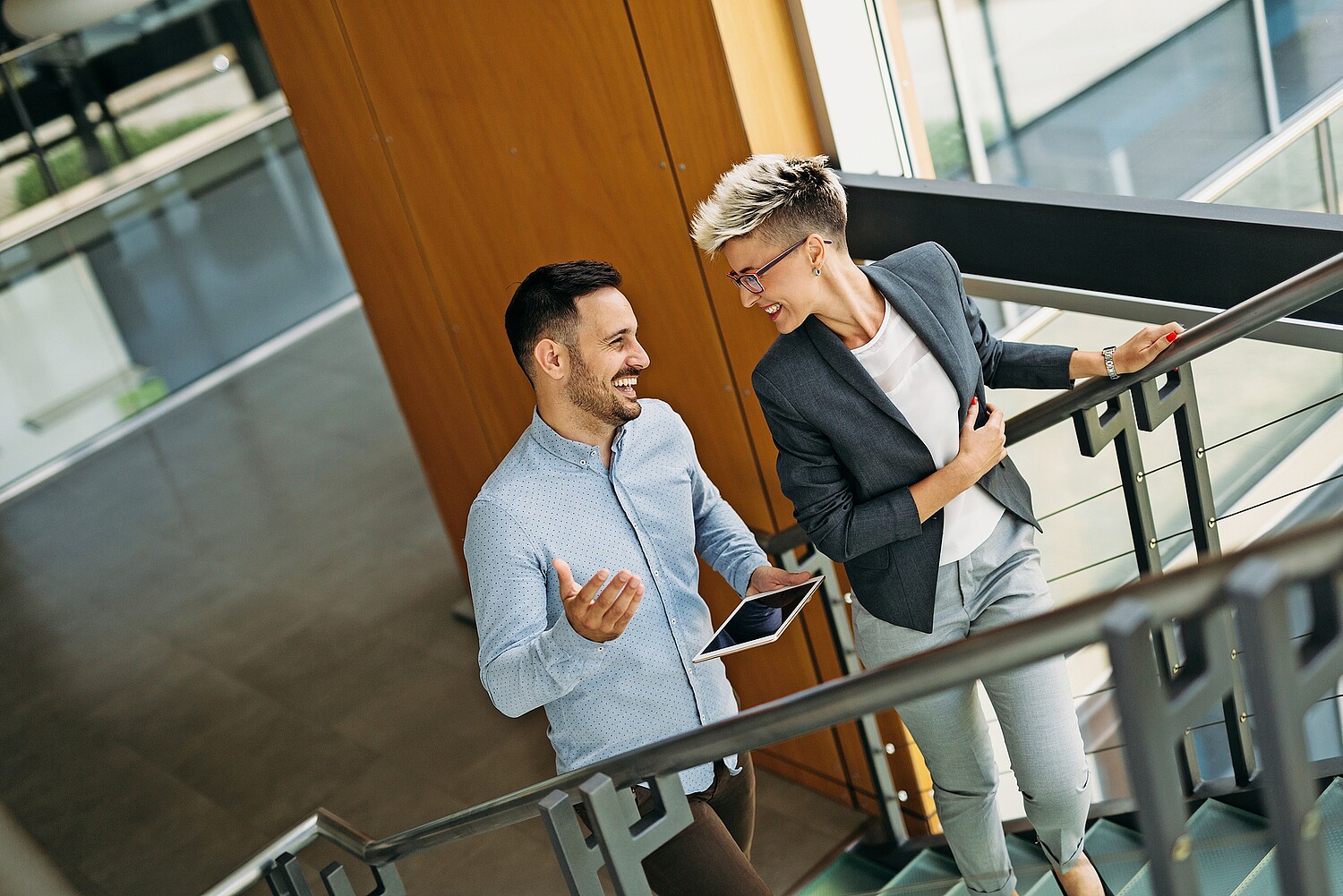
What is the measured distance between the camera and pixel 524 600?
Answer: 210 centimetres

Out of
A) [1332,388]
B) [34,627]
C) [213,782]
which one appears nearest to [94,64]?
[34,627]

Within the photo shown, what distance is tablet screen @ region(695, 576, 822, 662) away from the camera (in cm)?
207

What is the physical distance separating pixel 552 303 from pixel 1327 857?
1.55 metres

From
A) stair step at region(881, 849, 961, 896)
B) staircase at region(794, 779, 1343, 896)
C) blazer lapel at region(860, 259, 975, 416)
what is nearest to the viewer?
staircase at region(794, 779, 1343, 896)

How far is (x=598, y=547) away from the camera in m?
2.22

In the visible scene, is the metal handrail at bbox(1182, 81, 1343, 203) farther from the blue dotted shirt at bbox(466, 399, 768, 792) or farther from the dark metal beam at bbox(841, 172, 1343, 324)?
the blue dotted shirt at bbox(466, 399, 768, 792)

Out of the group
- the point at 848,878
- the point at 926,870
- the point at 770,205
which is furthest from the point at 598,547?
the point at 848,878

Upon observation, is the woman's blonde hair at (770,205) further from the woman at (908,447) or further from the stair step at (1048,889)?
the stair step at (1048,889)

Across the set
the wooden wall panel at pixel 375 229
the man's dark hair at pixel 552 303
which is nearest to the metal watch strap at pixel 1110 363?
the man's dark hair at pixel 552 303

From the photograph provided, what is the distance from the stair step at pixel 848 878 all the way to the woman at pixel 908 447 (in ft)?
4.91

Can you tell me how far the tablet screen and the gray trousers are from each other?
17 centimetres

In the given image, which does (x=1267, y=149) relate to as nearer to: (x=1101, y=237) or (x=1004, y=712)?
(x=1101, y=237)

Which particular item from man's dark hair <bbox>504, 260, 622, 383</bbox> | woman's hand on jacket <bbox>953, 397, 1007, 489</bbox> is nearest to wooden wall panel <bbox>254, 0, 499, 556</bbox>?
man's dark hair <bbox>504, 260, 622, 383</bbox>

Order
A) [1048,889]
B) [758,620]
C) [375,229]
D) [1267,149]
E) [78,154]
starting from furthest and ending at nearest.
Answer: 1. [78,154]
2. [375,229]
3. [1267,149]
4. [1048,889]
5. [758,620]
